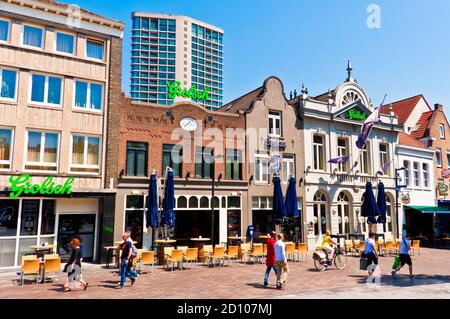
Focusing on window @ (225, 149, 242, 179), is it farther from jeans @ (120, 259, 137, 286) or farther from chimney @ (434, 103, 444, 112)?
chimney @ (434, 103, 444, 112)

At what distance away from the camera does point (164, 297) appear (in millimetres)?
10305

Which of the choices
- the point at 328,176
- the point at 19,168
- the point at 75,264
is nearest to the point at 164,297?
the point at 75,264

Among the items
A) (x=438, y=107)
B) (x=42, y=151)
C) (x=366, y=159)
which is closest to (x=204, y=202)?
(x=42, y=151)

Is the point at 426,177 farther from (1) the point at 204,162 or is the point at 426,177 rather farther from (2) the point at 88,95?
(2) the point at 88,95

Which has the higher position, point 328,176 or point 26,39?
point 26,39

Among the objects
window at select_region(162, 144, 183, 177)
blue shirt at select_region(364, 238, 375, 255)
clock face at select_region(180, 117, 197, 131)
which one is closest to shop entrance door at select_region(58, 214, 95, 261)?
window at select_region(162, 144, 183, 177)

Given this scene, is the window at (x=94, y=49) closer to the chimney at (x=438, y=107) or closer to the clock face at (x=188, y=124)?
the clock face at (x=188, y=124)

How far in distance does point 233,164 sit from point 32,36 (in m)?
12.7

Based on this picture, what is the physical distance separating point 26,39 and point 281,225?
1763cm

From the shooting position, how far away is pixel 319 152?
2656cm

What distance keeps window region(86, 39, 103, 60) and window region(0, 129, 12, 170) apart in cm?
552

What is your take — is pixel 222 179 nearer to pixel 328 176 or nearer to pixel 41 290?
pixel 328 176

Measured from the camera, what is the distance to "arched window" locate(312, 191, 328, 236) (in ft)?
82.8

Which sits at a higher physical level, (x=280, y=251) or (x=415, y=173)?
(x=415, y=173)
